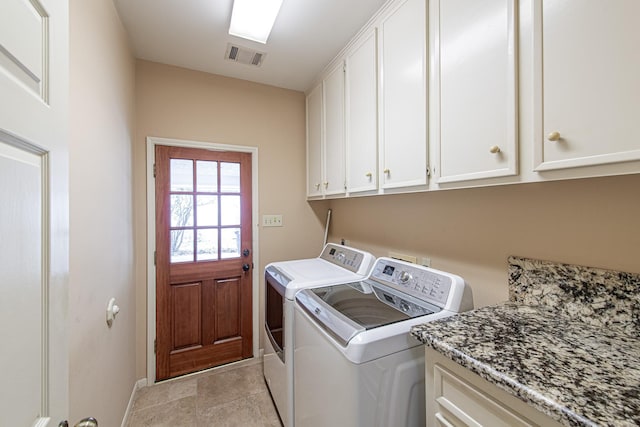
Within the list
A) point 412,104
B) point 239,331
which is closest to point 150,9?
point 412,104

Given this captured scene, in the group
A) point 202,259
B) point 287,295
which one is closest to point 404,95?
point 287,295

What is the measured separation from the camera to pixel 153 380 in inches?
82.1

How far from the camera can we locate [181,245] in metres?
2.21

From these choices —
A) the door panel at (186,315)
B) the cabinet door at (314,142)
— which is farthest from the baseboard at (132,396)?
the cabinet door at (314,142)

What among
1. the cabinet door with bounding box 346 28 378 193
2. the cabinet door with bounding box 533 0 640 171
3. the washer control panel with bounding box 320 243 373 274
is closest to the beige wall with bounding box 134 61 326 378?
the washer control panel with bounding box 320 243 373 274

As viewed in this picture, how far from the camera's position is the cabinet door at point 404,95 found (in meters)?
1.24

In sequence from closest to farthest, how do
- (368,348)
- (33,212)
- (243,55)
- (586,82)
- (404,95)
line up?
(33,212) → (586,82) → (368,348) → (404,95) → (243,55)

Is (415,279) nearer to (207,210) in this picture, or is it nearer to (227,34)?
(207,210)

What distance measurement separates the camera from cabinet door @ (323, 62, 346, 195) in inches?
76.3

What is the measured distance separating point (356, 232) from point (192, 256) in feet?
4.81

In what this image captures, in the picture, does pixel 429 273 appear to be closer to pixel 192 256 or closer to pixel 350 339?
pixel 350 339

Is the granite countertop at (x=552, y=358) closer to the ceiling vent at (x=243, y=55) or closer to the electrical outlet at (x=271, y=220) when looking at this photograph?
the electrical outlet at (x=271, y=220)

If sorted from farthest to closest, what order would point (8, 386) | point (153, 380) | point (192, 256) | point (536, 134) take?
1. point (192, 256)
2. point (153, 380)
3. point (536, 134)
4. point (8, 386)

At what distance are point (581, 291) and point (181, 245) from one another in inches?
99.2
